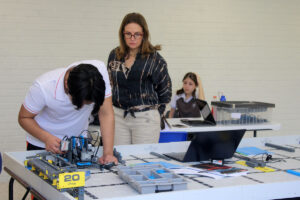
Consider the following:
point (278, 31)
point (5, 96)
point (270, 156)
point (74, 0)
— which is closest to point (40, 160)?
point (270, 156)

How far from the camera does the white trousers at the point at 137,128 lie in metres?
2.72

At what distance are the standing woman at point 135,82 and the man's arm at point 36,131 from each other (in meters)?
0.72

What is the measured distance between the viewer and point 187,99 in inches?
189

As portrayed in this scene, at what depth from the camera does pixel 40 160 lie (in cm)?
188

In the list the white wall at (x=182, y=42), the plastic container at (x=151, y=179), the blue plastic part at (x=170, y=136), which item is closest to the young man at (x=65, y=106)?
the plastic container at (x=151, y=179)

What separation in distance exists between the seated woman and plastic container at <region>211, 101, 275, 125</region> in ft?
1.52

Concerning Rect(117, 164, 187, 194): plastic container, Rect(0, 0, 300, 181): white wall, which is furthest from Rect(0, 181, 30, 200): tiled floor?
Rect(117, 164, 187, 194): plastic container

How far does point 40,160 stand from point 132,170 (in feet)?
1.41

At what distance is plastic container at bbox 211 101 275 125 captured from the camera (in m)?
4.07

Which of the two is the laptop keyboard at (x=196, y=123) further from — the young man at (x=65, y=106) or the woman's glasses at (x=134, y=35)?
the young man at (x=65, y=106)

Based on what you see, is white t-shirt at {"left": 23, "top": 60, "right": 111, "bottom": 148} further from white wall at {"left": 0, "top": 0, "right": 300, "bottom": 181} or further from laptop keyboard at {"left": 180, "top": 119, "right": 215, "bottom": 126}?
white wall at {"left": 0, "top": 0, "right": 300, "bottom": 181}

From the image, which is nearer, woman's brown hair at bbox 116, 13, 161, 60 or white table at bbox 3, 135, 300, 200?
white table at bbox 3, 135, 300, 200

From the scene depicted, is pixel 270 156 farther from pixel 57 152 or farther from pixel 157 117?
pixel 57 152

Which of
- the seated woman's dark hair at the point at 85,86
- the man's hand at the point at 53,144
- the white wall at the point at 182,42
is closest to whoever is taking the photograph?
the seated woman's dark hair at the point at 85,86
